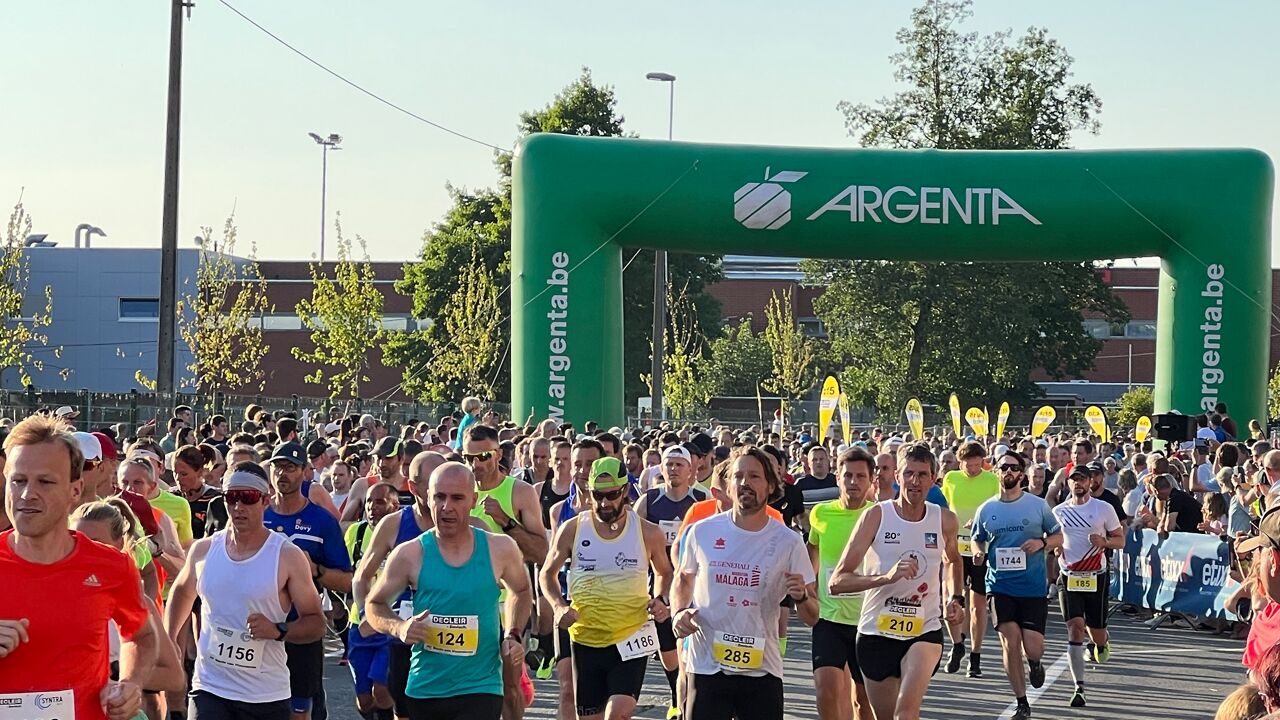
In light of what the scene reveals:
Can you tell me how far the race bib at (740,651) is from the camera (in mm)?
7824

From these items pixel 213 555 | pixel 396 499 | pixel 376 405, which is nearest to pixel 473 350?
pixel 376 405

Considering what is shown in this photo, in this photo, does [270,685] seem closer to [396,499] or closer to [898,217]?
[396,499]

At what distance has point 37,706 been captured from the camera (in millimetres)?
4648

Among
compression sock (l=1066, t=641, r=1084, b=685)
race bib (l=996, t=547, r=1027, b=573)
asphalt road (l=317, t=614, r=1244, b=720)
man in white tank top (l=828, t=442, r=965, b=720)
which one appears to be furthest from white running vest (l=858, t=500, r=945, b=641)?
compression sock (l=1066, t=641, r=1084, b=685)

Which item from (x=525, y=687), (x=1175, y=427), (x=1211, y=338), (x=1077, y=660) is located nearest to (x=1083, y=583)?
(x=1077, y=660)

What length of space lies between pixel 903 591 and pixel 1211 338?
1585cm

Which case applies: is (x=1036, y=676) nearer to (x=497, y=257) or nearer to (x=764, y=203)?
(x=764, y=203)

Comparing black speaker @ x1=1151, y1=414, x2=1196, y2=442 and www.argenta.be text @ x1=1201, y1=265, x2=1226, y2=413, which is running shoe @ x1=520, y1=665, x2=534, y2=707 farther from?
www.argenta.be text @ x1=1201, y1=265, x2=1226, y2=413

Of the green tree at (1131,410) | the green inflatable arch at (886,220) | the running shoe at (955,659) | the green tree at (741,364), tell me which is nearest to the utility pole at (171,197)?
the green inflatable arch at (886,220)

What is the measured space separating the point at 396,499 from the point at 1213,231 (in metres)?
15.9

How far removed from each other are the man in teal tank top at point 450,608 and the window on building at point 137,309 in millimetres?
58393

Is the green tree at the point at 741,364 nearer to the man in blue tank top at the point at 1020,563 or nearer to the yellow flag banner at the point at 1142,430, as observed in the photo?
the yellow flag banner at the point at 1142,430

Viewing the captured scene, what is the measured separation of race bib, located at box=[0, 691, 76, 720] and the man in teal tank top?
7.61 ft

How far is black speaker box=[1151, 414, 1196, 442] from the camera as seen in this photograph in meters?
22.6
